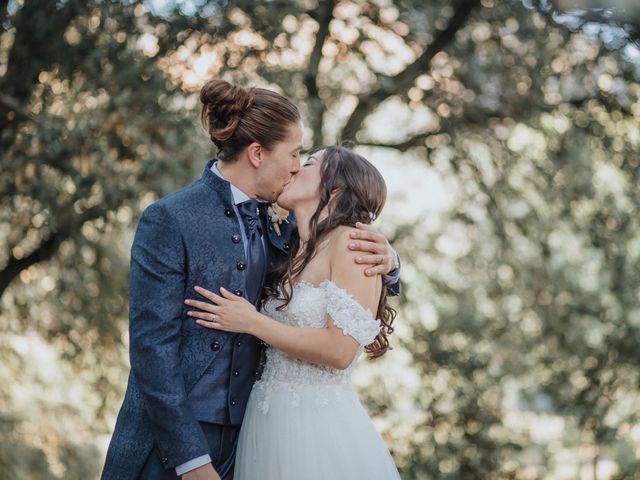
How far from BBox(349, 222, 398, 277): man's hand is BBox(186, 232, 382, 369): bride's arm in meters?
0.02

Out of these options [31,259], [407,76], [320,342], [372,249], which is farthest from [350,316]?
[31,259]

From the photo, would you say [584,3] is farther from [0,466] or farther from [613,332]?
[0,466]

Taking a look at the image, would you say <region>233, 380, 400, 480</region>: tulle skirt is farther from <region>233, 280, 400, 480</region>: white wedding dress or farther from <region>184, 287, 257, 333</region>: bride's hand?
<region>184, 287, 257, 333</region>: bride's hand

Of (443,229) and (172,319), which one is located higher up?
(172,319)

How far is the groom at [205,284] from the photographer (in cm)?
237

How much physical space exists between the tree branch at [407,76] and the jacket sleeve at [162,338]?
365 centimetres

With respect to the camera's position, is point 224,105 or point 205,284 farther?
point 224,105

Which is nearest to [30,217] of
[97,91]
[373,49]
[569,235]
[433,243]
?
[97,91]

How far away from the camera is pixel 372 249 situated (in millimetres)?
2670

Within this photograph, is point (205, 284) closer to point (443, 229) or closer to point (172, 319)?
point (172, 319)

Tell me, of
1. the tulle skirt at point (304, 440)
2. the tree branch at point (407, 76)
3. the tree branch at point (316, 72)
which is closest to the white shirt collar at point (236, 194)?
the tulle skirt at point (304, 440)

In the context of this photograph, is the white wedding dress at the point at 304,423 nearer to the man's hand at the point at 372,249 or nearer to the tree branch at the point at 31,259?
the man's hand at the point at 372,249

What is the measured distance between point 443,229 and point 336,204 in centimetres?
417

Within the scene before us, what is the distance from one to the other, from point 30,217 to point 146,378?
10.3 ft
